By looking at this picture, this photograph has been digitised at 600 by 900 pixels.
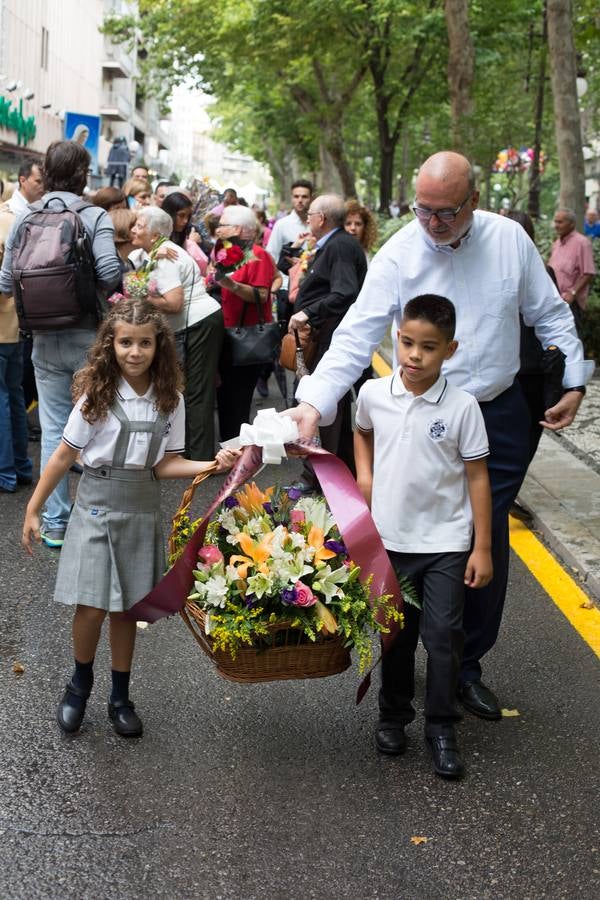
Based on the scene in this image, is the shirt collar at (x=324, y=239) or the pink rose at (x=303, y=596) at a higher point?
the shirt collar at (x=324, y=239)

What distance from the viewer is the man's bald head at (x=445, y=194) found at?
411cm

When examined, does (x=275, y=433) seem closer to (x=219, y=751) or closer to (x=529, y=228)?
(x=219, y=751)

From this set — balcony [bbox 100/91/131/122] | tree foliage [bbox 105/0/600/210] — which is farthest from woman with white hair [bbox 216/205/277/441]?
balcony [bbox 100/91/131/122]

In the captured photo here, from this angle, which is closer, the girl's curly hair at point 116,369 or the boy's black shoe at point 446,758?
the boy's black shoe at point 446,758

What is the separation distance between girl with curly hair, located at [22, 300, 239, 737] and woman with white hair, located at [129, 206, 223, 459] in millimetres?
3375

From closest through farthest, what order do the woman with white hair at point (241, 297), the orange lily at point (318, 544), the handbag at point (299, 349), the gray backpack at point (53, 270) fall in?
the orange lily at point (318, 544)
the gray backpack at point (53, 270)
the handbag at point (299, 349)
the woman with white hair at point (241, 297)

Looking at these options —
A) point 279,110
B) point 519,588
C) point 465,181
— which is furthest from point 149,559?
point 279,110

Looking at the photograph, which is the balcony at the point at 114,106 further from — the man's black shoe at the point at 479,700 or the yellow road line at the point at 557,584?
the man's black shoe at the point at 479,700

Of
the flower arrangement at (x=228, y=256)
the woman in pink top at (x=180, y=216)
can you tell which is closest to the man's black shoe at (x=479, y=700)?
the flower arrangement at (x=228, y=256)

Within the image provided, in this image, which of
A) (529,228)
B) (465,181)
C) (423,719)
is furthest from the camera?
(529,228)

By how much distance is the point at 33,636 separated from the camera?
536cm

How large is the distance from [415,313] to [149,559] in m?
1.27

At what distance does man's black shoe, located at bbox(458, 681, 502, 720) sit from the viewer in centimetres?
460

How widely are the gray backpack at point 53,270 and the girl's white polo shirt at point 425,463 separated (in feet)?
8.85
